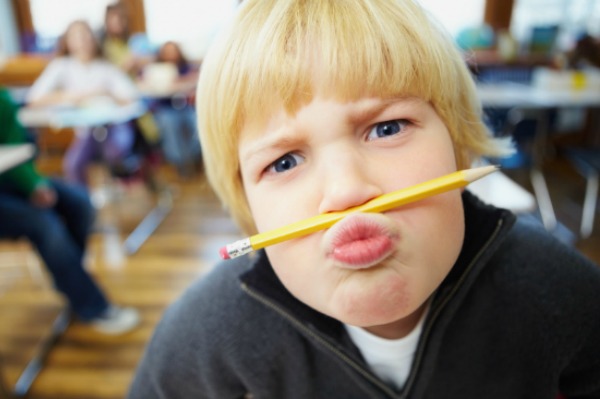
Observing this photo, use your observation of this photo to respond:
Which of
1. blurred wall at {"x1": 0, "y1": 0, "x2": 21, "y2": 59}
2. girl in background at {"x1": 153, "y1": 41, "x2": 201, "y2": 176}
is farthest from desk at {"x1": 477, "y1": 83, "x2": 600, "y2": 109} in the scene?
blurred wall at {"x1": 0, "y1": 0, "x2": 21, "y2": 59}

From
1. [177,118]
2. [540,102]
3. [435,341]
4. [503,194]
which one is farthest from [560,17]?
[435,341]

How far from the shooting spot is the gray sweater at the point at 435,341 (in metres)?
0.57

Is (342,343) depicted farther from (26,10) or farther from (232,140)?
(26,10)

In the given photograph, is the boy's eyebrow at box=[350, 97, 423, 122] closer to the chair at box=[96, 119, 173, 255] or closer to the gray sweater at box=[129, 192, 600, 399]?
the gray sweater at box=[129, 192, 600, 399]

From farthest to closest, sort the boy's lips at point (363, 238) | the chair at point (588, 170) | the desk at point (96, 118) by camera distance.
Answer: the desk at point (96, 118) < the chair at point (588, 170) < the boy's lips at point (363, 238)

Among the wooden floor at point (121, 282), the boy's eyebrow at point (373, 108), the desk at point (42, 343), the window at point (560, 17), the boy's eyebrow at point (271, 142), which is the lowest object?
the wooden floor at point (121, 282)

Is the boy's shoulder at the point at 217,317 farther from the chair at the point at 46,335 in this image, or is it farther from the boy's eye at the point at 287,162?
the chair at the point at 46,335

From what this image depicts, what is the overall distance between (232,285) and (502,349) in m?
0.38

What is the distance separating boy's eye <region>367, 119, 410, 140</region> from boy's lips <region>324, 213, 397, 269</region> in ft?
0.32

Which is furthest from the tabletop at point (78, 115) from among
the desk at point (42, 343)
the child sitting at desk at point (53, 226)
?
the desk at point (42, 343)

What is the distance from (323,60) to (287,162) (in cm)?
11

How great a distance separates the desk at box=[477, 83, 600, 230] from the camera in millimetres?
2502

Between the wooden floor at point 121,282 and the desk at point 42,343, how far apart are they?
3 centimetres

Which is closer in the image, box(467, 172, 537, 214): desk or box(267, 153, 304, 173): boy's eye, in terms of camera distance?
box(267, 153, 304, 173): boy's eye
